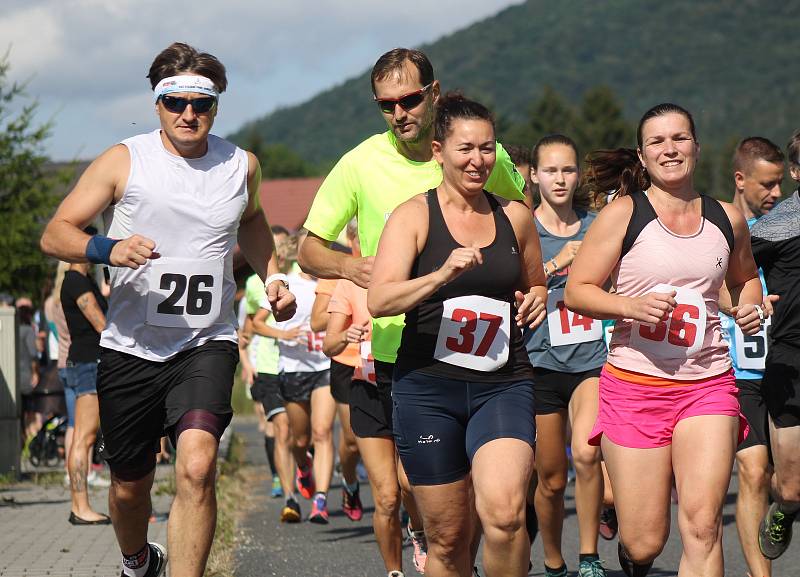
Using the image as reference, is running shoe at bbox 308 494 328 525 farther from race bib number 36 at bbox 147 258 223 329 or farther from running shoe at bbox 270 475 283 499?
race bib number 36 at bbox 147 258 223 329

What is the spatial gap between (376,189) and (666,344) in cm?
153

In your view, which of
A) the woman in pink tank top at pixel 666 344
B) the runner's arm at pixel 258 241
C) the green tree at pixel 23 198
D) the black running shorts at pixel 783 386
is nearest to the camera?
the woman in pink tank top at pixel 666 344

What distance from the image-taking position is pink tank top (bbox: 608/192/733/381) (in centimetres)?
566

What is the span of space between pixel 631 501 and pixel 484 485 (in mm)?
766

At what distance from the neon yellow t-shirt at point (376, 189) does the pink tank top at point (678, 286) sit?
39.3 inches

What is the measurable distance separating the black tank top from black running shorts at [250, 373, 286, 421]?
264 inches

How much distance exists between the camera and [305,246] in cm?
655

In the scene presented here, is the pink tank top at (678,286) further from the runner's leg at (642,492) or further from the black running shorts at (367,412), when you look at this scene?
the black running shorts at (367,412)

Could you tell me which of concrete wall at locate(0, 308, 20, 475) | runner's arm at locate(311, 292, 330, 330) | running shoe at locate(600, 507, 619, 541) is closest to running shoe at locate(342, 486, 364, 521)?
runner's arm at locate(311, 292, 330, 330)

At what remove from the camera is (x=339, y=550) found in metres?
9.49

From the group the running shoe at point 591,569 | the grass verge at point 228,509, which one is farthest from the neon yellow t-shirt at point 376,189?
the grass verge at point 228,509

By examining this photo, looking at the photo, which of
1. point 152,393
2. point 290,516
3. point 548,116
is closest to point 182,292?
point 152,393

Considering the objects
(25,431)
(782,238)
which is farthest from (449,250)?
(25,431)

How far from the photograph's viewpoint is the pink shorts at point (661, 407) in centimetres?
567
